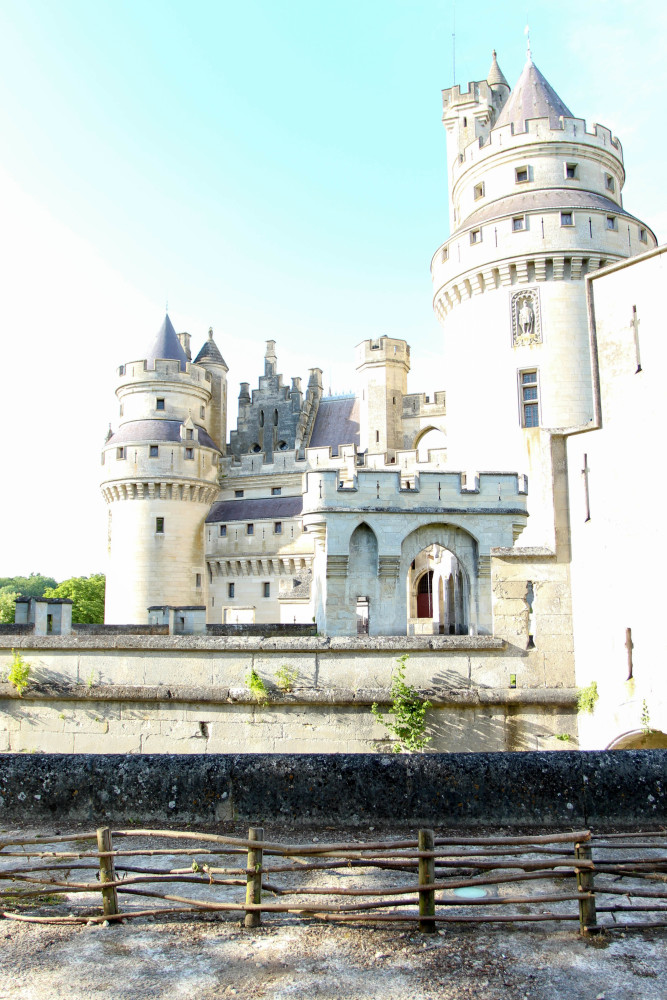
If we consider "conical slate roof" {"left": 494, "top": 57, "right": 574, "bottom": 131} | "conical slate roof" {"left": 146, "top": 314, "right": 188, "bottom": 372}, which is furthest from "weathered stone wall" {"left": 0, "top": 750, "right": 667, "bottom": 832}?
"conical slate roof" {"left": 146, "top": 314, "right": 188, "bottom": 372}

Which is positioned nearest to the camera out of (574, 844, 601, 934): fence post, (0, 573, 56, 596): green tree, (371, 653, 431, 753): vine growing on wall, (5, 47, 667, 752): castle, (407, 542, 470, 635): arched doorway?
(574, 844, 601, 934): fence post

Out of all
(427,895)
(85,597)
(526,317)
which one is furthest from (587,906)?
(85,597)

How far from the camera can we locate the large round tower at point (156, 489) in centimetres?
3762

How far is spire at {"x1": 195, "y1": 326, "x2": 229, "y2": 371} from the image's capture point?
47812 mm

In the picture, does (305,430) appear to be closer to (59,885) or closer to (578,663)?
(578,663)

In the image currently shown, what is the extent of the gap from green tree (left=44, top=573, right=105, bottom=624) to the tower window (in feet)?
127

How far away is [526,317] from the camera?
24.5 meters

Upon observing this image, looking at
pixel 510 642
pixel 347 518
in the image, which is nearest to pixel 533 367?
pixel 347 518

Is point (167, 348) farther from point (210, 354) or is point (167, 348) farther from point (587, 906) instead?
point (587, 906)

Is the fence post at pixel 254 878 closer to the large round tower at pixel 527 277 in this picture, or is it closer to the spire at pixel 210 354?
the large round tower at pixel 527 277

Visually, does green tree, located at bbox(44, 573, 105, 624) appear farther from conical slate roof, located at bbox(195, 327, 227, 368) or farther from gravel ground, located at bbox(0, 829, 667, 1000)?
gravel ground, located at bbox(0, 829, 667, 1000)

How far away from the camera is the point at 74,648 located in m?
12.8

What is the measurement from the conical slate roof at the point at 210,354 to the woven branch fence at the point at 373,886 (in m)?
44.7

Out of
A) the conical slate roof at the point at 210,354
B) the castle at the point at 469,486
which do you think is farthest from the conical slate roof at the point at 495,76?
the conical slate roof at the point at 210,354
